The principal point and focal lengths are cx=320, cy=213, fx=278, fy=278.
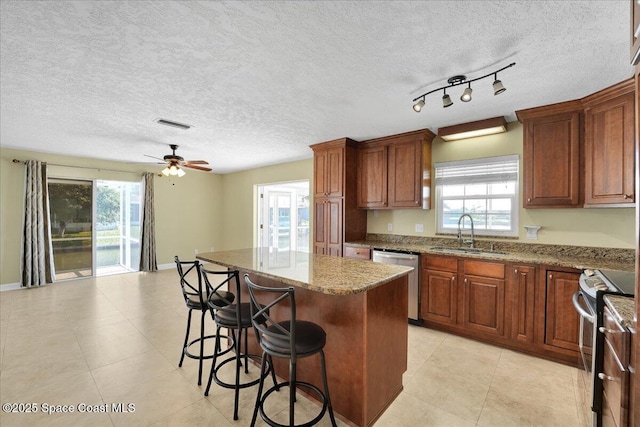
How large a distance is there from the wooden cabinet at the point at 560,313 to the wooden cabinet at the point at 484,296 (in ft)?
1.16

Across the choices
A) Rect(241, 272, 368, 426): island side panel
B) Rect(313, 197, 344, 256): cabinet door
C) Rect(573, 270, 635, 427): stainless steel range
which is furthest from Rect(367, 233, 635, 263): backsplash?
Rect(241, 272, 368, 426): island side panel

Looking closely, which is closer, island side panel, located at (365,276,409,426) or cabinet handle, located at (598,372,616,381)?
cabinet handle, located at (598,372,616,381)

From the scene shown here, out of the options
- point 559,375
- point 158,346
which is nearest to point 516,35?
point 559,375

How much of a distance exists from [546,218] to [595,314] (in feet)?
6.29

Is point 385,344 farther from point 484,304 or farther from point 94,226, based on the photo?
point 94,226

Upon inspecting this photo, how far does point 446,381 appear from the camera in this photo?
2309 millimetres

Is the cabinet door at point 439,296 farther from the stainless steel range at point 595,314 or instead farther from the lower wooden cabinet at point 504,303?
the stainless steel range at point 595,314

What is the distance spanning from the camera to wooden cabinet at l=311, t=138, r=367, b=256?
4.14 m

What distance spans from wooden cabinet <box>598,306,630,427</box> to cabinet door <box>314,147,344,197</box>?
3.11 m

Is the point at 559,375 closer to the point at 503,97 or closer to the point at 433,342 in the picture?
the point at 433,342

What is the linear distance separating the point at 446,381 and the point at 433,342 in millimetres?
736

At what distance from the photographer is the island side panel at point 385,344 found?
5.86 ft

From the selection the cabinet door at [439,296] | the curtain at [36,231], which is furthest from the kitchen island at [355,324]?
the curtain at [36,231]

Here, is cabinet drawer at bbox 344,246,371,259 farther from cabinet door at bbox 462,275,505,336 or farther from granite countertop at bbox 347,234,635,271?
cabinet door at bbox 462,275,505,336
